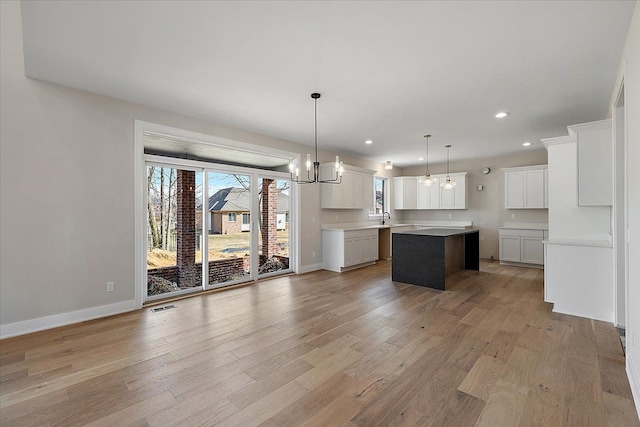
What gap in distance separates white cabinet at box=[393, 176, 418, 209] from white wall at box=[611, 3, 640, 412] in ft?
20.8

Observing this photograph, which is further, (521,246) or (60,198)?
(521,246)

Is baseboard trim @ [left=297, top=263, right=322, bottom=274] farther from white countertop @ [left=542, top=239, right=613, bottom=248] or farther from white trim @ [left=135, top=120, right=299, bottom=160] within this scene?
white countertop @ [left=542, top=239, right=613, bottom=248]

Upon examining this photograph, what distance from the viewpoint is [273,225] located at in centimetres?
570

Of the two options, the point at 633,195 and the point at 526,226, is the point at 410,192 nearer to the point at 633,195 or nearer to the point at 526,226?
the point at 526,226

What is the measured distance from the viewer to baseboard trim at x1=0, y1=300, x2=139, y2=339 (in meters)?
3.03

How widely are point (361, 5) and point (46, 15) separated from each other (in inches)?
91.5

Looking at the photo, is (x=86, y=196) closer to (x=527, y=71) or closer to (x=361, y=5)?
(x=361, y=5)

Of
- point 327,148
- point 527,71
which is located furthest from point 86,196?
point 527,71

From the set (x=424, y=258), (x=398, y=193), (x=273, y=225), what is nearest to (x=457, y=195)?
(x=398, y=193)

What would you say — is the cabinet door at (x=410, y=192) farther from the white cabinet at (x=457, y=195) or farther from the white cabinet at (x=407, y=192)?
the white cabinet at (x=457, y=195)

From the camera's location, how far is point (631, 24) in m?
2.19

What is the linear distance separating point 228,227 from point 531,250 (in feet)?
21.0

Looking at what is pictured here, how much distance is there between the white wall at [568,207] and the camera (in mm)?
3734

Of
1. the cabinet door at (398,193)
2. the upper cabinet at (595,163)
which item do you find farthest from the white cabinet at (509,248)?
the upper cabinet at (595,163)
